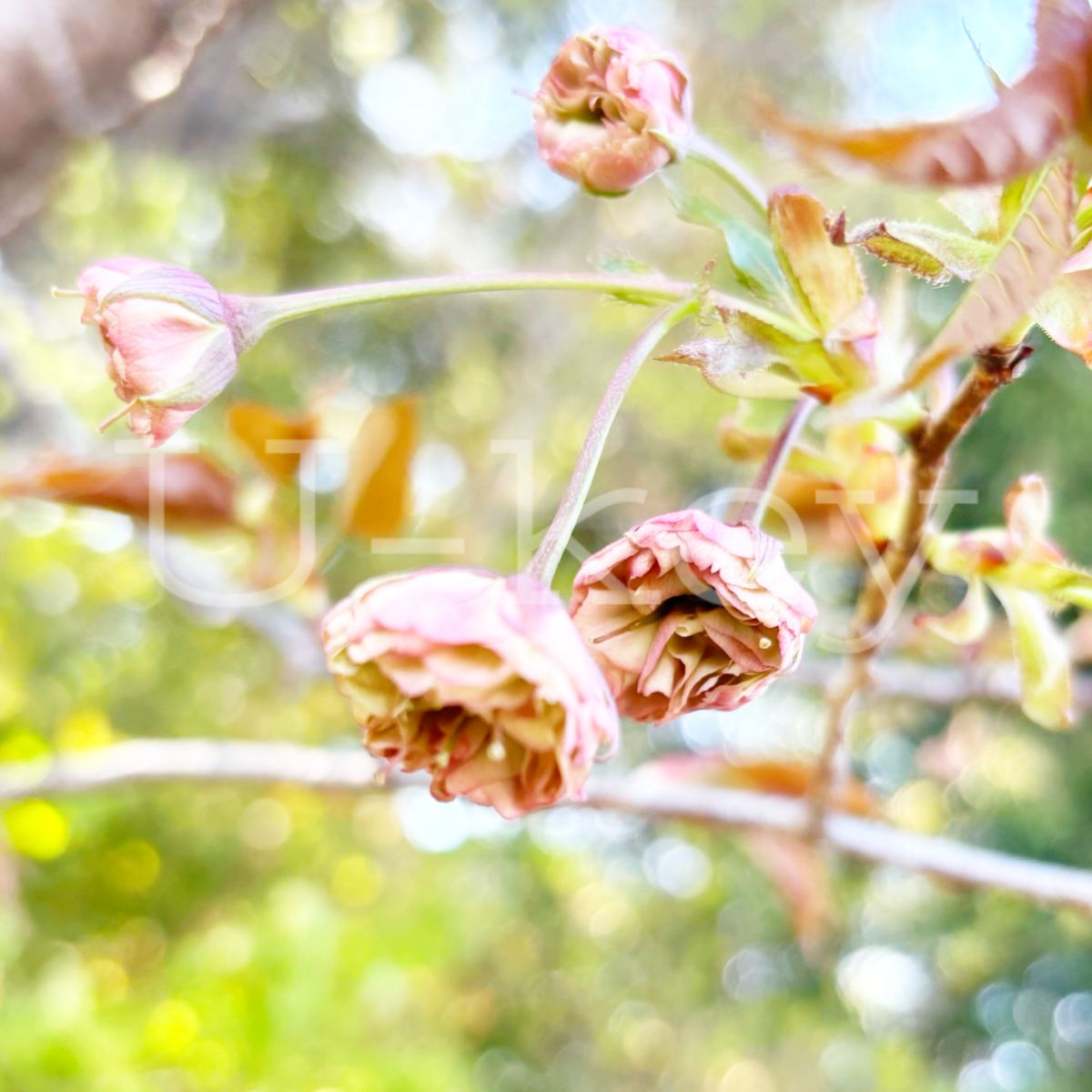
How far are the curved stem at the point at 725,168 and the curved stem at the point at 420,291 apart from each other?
2.2 inches

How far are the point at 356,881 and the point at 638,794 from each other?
1.34 meters

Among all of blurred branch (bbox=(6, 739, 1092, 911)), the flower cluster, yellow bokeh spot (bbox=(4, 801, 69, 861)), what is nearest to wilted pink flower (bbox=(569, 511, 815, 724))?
the flower cluster

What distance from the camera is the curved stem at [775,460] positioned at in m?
0.27

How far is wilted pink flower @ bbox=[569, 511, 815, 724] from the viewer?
0.23 m

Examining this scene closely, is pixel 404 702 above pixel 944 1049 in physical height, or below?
above

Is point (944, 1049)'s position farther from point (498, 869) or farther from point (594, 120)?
point (594, 120)

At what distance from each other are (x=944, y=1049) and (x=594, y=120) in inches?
91.7

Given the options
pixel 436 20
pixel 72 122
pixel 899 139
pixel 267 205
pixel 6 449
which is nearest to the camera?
pixel 899 139

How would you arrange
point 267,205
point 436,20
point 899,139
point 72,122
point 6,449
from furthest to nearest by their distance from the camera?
point 267,205 < point 436,20 < point 6,449 < point 72,122 < point 899,139

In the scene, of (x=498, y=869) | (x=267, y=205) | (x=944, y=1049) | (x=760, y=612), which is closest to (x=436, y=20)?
(x=267, y=205)

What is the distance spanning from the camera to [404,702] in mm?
220

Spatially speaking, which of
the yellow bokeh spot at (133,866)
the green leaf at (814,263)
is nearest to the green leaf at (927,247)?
the green leaf at (814,263)

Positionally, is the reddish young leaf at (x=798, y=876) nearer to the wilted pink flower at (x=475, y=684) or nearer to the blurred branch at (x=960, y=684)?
the blurred branch at (x=960, y=684)

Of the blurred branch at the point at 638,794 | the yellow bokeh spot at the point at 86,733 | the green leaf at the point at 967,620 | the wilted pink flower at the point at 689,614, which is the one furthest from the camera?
the yellow bokeh spot at the point at 86,733
